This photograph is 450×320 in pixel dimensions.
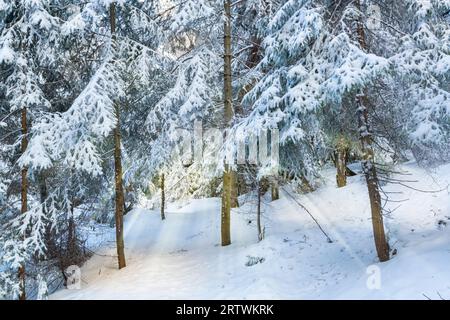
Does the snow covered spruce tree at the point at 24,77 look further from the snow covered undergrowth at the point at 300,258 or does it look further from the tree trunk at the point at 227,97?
the tree trunk at the point at 227,97

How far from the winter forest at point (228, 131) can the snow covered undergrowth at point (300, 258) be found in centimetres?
6

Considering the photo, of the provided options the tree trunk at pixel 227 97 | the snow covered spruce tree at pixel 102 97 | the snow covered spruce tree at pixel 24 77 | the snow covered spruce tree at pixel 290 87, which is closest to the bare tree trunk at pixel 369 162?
the snow covered spruce tree at pixel 290 87

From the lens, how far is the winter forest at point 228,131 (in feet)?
26.1

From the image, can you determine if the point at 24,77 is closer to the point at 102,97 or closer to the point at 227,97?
the point at 102,97

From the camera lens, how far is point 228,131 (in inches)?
430

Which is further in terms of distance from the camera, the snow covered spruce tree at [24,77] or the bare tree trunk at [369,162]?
the snow covered spruce tree at [24,77]

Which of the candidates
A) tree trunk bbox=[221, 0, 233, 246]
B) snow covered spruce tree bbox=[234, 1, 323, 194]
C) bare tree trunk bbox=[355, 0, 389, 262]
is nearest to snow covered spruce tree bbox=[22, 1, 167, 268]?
tree trunk bbox=[221, 0, 233, 246]

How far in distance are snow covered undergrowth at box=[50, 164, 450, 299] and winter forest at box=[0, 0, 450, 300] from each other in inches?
2.5

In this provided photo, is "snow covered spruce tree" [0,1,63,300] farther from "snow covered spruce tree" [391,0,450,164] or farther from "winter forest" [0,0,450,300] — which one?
"snow covered spruce tree" [391,0,450,164]

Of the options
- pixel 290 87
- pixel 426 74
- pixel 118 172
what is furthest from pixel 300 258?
pixel 118 172

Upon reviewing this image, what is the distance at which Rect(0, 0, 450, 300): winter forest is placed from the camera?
313 inches

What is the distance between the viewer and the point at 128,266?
12227 millimetres
